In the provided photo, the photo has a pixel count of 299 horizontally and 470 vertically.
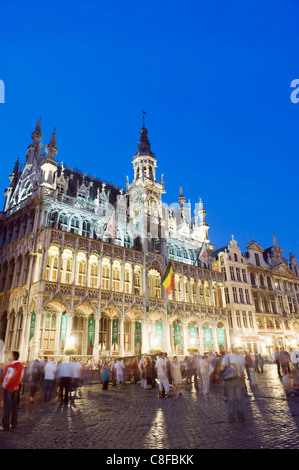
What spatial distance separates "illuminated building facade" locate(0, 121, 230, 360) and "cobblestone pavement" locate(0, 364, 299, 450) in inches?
717

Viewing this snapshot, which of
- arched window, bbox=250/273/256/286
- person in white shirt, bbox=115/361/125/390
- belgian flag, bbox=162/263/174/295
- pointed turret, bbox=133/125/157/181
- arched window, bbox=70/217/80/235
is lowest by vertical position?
person in white shirt, bbox=115/361/125/390

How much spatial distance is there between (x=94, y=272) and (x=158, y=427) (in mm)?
26620

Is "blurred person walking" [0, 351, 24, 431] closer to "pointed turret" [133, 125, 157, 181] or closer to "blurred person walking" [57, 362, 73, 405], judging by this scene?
"blurred person walking" [57, 362, 73, 405]

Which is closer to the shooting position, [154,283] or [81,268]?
[81,268]

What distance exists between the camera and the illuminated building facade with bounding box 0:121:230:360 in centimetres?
2966

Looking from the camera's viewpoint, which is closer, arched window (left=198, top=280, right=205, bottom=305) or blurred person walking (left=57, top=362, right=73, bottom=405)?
blurred person walking (left=57, top=362, right=73, bottom=405)

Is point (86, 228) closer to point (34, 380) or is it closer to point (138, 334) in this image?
point (138, 334)

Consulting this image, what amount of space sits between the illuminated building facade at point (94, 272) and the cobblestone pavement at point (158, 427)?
1820 centimetres

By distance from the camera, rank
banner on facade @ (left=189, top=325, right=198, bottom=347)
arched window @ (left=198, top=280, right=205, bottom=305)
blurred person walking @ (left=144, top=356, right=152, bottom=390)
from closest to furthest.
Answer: blurred person walking @ (left=144, top=356, right=152, bottom=390)
banner on facade @ (left=189, top=325, right=198, bottom=347)
arched window @ (left=198, top=280, right=205, bottom=305)

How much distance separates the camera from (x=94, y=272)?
3412 centimetres

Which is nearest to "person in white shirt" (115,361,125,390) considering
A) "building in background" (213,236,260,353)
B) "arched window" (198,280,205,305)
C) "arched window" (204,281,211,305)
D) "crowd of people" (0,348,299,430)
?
"crowd of people" (0,348,299,430)

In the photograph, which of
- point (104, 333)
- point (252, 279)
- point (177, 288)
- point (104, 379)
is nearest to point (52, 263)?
point (104, 333)

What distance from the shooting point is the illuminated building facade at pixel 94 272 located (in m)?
29.7
